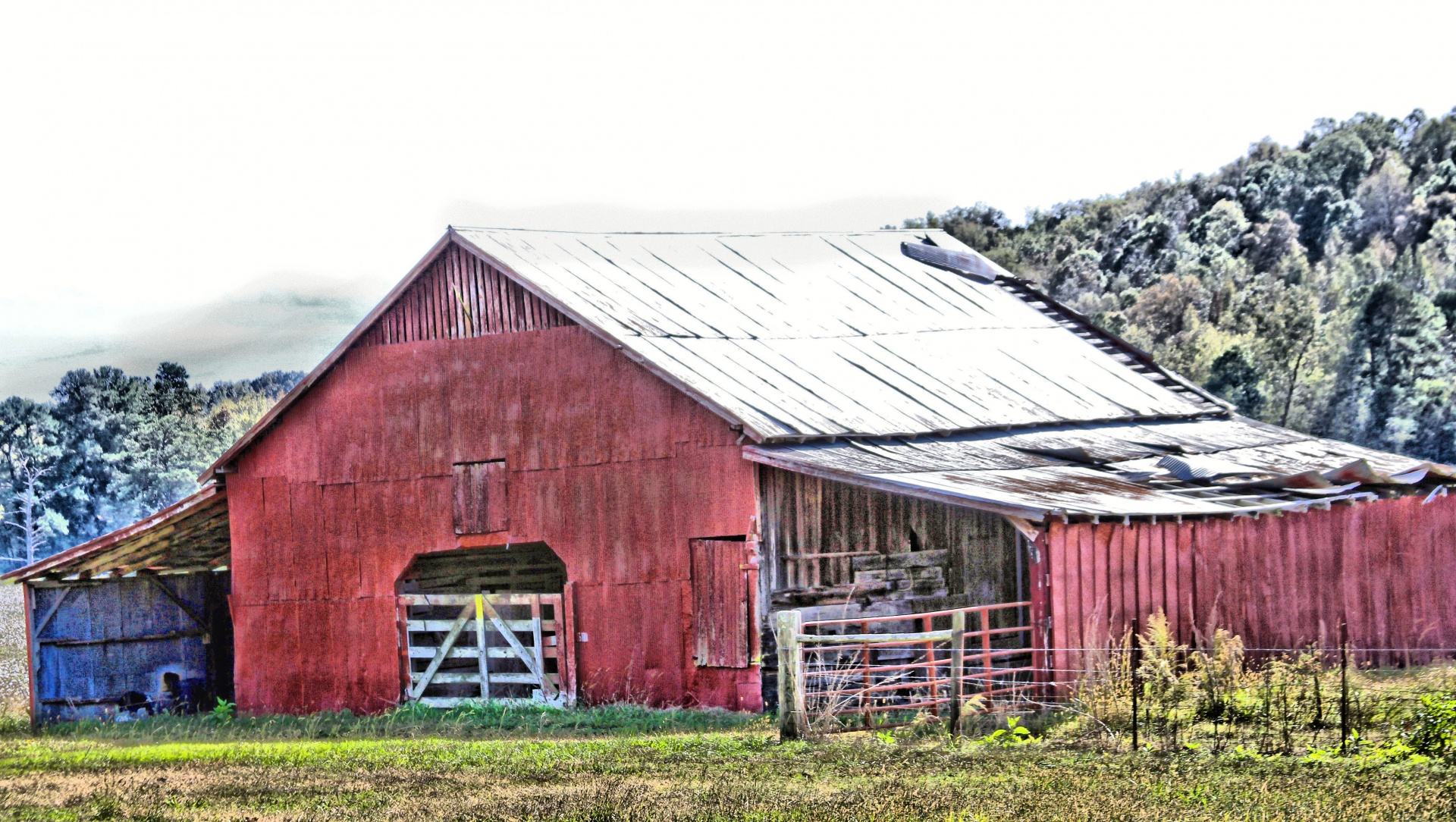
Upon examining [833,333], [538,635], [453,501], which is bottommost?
[538,635]

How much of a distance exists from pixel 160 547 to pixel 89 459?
6050 centimetres

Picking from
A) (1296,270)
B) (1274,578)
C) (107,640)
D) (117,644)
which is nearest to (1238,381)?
(1296,270)

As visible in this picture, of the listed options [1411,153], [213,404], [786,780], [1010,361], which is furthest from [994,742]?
[213,404]

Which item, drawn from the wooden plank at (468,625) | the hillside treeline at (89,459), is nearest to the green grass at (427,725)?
the wooden plank at (468,625)

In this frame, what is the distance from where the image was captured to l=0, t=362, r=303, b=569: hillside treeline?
269 feet

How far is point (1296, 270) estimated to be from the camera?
216 ft

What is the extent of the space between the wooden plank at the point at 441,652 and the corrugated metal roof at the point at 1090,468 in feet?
17.0

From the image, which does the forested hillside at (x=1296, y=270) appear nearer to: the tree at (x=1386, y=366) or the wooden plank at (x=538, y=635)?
the tree at (x=1386, y=366)

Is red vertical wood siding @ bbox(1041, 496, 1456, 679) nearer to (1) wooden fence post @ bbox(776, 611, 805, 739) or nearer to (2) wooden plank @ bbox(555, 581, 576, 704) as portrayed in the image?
(1) wooden fence post @ bbox(776, 611, 805, 739)

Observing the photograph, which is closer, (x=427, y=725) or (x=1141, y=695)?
(x=1141, y=695)

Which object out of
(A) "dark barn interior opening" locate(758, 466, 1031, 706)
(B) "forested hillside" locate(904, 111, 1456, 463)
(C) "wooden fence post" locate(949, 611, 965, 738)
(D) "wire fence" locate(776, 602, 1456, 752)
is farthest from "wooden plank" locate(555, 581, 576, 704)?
(B) "forested hillside" locate(904, 111, 1456, 463)

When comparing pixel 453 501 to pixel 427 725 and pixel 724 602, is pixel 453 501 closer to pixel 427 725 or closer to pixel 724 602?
pixel 427 725

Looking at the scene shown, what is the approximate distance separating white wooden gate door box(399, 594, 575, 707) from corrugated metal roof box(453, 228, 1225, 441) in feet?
12.8

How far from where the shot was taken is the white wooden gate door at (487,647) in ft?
80.0
